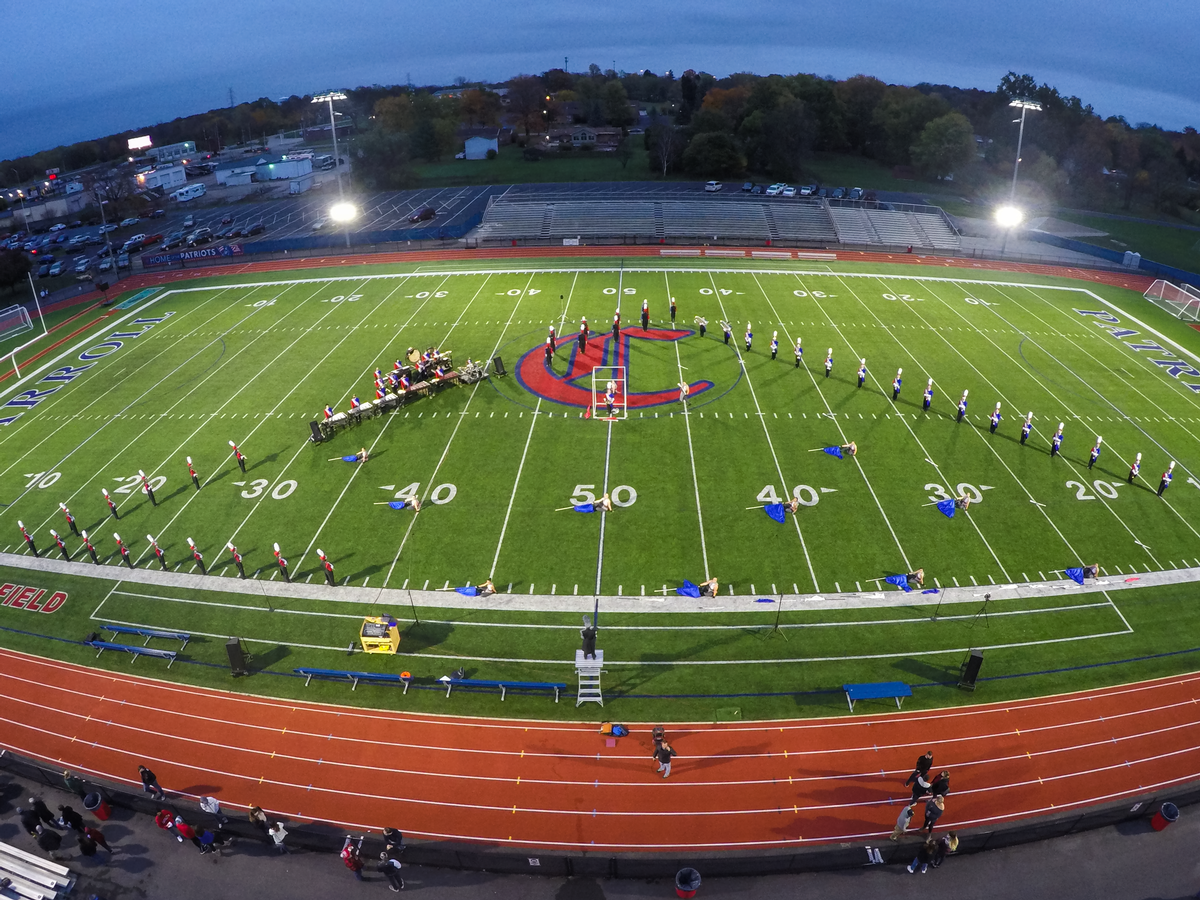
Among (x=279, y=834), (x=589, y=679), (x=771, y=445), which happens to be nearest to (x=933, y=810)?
(x=589, y=679)

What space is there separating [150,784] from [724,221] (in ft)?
197

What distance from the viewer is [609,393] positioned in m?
31.3

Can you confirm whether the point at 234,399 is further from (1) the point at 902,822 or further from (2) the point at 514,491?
(1) the point at 902,822

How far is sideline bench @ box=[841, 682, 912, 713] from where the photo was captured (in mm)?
18031

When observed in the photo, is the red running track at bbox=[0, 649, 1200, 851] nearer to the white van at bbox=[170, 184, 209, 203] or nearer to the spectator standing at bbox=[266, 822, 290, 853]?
the spectator standing at bbox=[266, 822, 290, 853]

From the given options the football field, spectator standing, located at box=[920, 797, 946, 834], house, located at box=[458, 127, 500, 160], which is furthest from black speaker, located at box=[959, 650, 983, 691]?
house, located at box=[458, 127, 500, 160]

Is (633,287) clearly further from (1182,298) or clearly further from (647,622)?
(1182,298)

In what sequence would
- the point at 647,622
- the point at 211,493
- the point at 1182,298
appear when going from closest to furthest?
the point at 647,622 < the point at 211,493 < the point at 1182,298

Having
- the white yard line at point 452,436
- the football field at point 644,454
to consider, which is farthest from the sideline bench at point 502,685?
the white yard line at point 452,436

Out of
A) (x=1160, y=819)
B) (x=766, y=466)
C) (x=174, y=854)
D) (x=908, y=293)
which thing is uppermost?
(x=908, y=293)

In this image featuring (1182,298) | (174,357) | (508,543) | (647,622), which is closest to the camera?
(647,622)

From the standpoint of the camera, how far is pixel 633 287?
47.7 meters

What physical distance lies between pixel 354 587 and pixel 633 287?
1229 inches

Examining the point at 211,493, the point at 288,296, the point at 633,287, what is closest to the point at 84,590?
the point at 211,493
